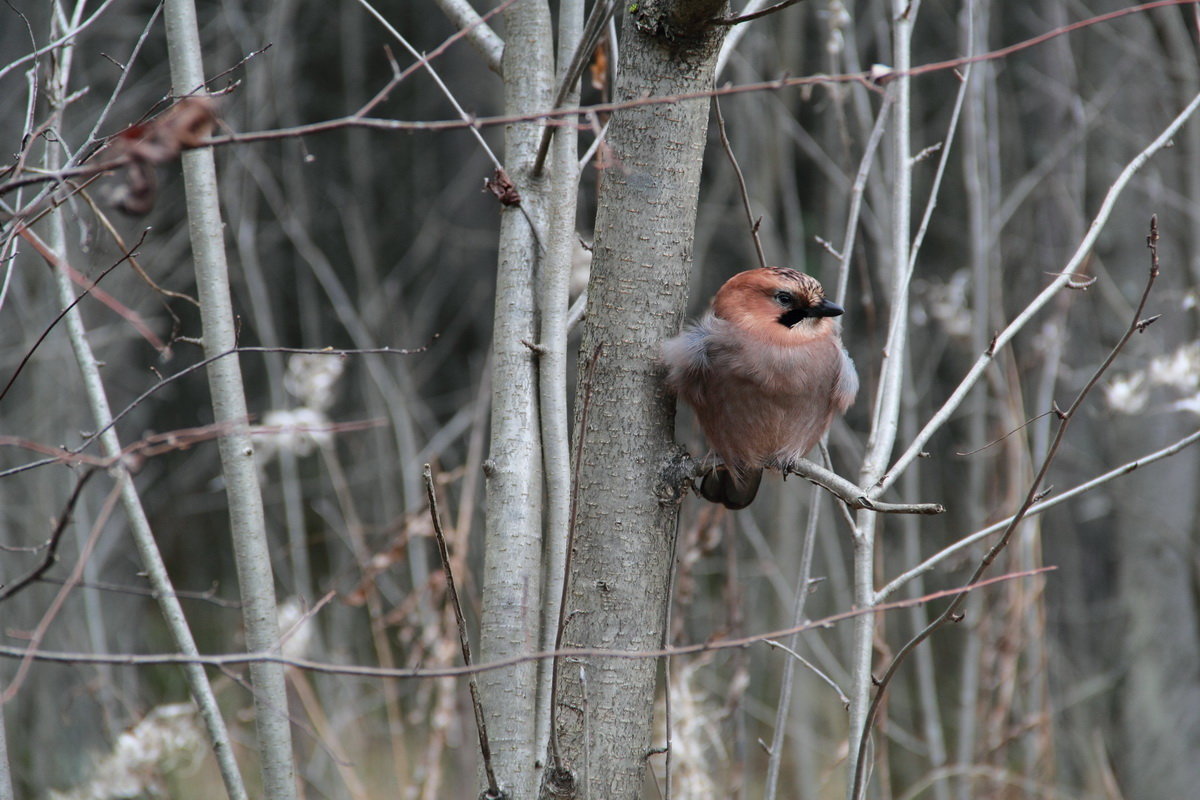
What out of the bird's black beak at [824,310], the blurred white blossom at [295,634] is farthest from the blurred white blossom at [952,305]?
the blurred white blossom at [295,634]

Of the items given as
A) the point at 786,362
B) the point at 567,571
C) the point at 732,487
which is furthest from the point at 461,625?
the point at 786,362

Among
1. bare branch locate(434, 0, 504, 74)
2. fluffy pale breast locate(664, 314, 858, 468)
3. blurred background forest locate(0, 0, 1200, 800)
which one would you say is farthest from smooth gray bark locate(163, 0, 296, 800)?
fluffy pale breast locate(664, 314, 858, 468)

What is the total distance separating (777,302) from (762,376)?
0.26m

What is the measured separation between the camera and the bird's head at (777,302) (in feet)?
8.48

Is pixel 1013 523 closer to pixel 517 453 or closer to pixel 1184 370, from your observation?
pixel 517 453

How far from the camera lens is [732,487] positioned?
2.46 meters

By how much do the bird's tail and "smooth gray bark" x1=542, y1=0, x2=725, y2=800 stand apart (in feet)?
1.96

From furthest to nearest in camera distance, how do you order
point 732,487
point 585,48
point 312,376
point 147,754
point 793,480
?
1. point 793,480
2. point 312,376
3. point 147,754
4. point 732,487
5. point 585,48

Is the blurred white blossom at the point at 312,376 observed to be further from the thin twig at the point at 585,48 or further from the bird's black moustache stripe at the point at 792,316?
the thin twig at the point at 585,48

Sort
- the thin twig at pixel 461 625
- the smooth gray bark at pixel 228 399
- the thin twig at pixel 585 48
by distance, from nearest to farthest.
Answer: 1. the thin twig at pixel 461 625
2. the thin twig at pixel 585 48
3. the smooth gray bark at pixel 228 399

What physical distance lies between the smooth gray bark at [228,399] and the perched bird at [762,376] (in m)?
0.96

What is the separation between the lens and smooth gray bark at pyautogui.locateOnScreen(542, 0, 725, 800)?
1.74m

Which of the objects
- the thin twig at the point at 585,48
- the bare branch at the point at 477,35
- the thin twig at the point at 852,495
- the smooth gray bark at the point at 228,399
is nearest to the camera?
the thin twig at the point at 852,495

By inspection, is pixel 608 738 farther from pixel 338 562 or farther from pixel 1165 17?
pixel 338 562
